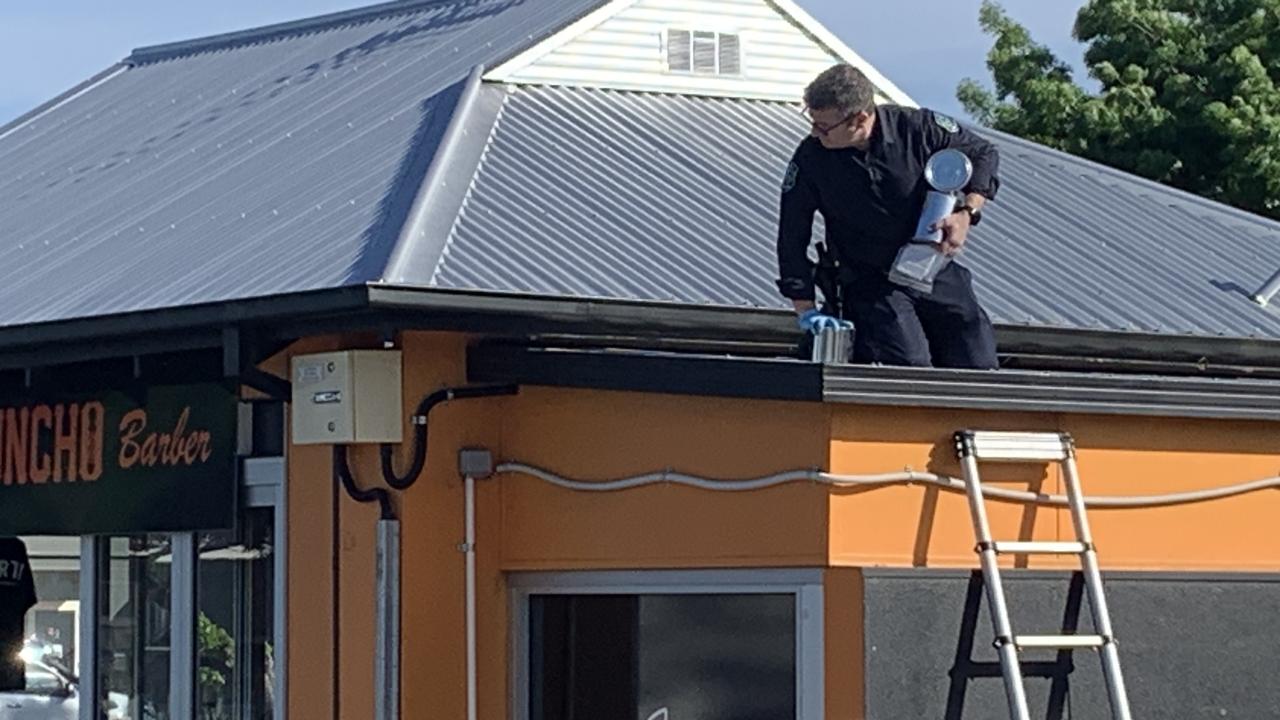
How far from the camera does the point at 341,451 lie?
939 centimetres

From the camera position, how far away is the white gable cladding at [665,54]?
1241 centimetres

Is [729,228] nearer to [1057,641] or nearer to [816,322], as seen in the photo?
[816,322]

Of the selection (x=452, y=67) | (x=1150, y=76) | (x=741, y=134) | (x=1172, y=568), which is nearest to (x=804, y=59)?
(x=741, y=134)

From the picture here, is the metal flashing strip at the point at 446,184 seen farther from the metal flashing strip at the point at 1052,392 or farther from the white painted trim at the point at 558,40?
the metal flashing strip at the point at 1052,392

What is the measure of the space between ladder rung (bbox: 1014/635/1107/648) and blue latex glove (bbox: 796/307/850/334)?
1260 mm

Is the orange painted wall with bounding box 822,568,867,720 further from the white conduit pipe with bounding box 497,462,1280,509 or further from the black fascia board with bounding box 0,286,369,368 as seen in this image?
the black fascia board with bounding box 0,286,369,368

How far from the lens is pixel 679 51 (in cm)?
1288

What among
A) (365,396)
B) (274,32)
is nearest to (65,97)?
(274,32)

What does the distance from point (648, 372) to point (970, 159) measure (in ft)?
4.39

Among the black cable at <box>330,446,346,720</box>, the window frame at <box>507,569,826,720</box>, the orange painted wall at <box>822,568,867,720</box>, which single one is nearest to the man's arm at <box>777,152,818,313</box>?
the window frame at <box>507,569,826,720</box>

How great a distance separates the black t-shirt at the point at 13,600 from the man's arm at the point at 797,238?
18.6 ft

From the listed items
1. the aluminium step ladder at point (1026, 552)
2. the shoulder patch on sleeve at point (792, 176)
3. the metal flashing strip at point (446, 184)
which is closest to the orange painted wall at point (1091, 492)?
the aluminium step ladder at point (1026, 552)

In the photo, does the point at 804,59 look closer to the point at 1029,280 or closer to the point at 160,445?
the point at 1029,280

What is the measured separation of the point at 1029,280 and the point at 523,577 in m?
3.14
